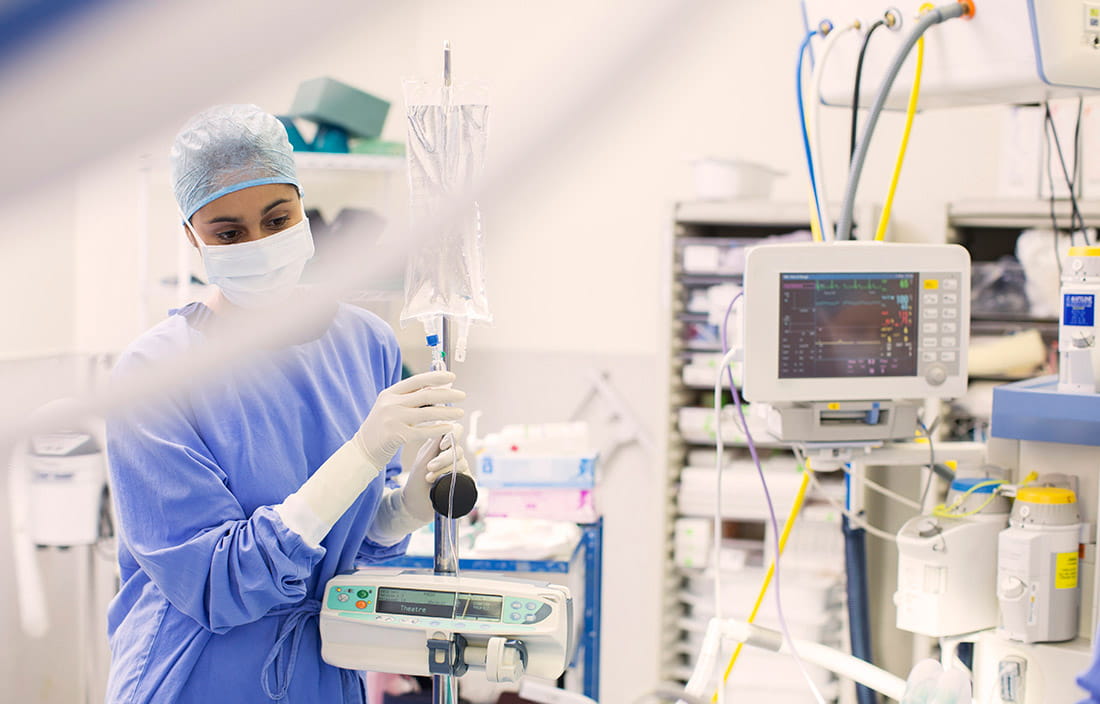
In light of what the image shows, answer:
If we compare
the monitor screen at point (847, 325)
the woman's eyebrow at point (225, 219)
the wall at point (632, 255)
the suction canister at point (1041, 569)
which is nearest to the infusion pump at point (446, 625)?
the woman's eyebrow at point (225, 219)

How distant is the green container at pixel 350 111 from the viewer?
310 cm

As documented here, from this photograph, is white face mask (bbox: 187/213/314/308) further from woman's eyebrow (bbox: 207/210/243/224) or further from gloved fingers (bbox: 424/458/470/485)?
gloved fingers (bbox: 424/458/470/485)

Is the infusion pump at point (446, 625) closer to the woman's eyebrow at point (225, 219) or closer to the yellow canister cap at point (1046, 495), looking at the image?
the woman's eyebrow at point (225, 219)

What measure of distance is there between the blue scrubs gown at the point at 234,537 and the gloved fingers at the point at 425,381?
0.14 metres

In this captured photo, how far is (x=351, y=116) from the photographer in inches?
131

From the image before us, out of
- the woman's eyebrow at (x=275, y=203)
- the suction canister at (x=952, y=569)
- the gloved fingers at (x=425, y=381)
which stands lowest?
the suction canister at (x=952, y=569)

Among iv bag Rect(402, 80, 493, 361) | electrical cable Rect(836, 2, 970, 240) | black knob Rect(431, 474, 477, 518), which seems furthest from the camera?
electrical cable Rect(836, 2, 970, 240)

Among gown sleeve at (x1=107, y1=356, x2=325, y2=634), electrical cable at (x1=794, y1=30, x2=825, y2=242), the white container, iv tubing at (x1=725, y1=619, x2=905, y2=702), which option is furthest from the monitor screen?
the white container

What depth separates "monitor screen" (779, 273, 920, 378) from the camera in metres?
1.63

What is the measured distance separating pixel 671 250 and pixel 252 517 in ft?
6.99

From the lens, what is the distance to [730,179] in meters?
3.15

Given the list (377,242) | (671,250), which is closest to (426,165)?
(377,242)

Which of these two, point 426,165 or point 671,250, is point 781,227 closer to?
point 671,250

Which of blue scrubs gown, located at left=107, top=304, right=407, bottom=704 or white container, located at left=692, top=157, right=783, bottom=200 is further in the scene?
white container, located at left=692, top=157, right=783, bottom=200
